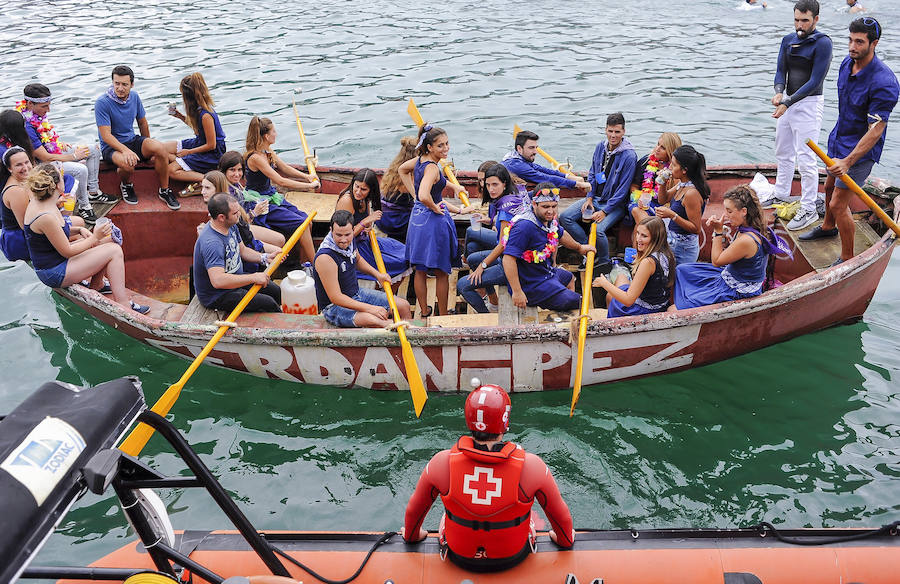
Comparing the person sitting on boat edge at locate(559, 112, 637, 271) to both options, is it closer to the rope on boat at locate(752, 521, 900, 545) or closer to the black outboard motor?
the rope on boat at locate(752, 521, 900, 545)

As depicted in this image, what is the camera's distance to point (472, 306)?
821cm

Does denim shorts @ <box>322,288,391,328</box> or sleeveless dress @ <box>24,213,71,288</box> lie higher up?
sleeveless dress @ <box>24,213,71,288</box>

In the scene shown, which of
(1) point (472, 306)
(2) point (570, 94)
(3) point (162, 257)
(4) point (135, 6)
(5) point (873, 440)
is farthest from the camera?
(4) point (135, 6)

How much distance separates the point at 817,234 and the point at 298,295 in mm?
5725

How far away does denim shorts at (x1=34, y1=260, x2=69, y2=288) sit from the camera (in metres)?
7.86

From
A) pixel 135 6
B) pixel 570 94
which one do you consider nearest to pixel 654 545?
pixel 570 94

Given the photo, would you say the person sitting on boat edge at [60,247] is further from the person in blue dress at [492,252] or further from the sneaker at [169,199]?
the person in blue dress at [492,252]

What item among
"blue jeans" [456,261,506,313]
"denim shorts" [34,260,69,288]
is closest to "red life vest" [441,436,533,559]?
"blue jeans" [456,261,506,313]

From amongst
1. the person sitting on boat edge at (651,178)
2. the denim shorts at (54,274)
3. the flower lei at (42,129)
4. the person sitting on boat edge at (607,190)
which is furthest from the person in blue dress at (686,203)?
the flower lei at (42,129)

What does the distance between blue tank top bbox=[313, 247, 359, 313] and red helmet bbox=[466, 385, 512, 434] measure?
10.8 ft

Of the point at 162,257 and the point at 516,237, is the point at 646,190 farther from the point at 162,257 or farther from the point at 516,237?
the point at 162,257

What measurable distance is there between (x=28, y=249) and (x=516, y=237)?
5.21m

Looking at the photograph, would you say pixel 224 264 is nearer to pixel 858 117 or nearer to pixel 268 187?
pixel 268 187

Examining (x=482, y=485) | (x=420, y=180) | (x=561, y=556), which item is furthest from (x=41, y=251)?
(x=561, y=556)
